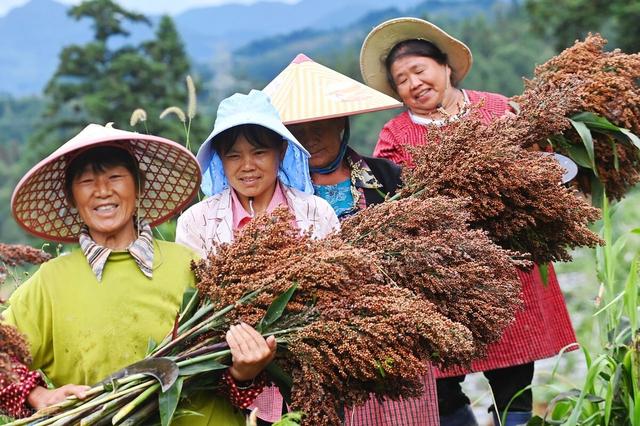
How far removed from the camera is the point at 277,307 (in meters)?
2.69

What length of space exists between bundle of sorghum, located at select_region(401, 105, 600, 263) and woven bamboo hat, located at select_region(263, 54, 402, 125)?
45 centimetres

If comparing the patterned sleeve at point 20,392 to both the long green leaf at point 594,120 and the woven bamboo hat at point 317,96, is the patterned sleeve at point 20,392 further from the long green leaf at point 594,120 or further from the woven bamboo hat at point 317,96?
the long green leaf at point 594,120

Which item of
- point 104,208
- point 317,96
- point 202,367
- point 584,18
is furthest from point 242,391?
point 584,18

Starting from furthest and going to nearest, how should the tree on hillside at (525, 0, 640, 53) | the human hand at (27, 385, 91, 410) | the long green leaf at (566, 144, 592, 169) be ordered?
the tree on hillside at (525, 0, 640, 53) → the long green leaf at (566, 144, 592, 169) → the human hand at (27, 385, 91, 410)

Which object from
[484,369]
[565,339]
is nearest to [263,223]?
[484,369]

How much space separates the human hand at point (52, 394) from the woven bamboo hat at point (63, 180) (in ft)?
1.63

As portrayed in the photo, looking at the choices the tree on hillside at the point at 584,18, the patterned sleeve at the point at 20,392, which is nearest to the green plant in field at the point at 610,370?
the patterned sleeve at the point at 20,392

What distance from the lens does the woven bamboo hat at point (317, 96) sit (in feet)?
12.0

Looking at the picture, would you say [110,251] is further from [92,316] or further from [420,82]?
[420,82]

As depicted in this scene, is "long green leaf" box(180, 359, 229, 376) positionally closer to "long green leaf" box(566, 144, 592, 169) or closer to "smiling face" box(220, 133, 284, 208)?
"smiling face" box(220, 133, 284, 208)

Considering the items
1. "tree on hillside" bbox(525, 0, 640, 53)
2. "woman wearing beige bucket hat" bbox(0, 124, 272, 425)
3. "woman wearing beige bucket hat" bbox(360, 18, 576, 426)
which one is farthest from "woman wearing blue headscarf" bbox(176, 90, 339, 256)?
"tree on hillside" bbox(525, 0, 640, 53)

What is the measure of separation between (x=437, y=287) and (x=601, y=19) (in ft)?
63.7

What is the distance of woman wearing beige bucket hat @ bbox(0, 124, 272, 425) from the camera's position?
2744mm

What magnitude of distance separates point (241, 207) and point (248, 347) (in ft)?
2.59
